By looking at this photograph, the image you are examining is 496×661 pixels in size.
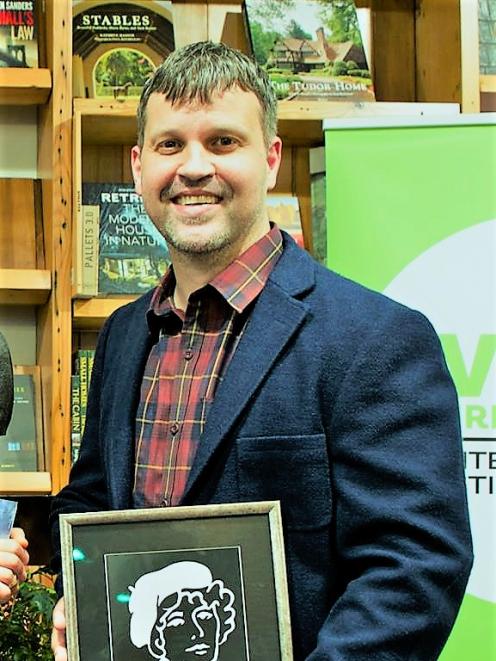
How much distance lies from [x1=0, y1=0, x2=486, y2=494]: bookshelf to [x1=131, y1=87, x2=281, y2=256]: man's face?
4.32ft

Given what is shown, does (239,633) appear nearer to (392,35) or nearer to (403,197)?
(403,197)

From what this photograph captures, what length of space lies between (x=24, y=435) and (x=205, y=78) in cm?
165

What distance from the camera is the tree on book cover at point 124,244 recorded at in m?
3.14

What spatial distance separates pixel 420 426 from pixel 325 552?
22cm

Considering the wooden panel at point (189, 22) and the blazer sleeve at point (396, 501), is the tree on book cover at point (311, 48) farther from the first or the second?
the blazer sleeve at point (396, 501)

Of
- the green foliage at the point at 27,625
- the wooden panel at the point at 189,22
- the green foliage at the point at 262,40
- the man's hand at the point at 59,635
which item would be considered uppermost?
the wooden panel at the point at 189,22

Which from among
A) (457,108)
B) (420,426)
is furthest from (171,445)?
(457,108)

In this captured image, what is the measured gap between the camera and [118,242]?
317cm

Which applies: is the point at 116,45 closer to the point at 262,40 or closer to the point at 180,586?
the point at 262,40

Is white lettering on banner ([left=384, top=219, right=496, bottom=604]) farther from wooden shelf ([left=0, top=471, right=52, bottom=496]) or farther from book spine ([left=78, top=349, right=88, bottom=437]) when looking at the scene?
wooden shelf ([left=0, top=471, right=52, bottom=496])

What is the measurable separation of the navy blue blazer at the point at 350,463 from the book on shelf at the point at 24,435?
1589mm

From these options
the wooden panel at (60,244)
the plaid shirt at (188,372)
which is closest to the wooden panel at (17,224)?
the wooden panel at (60,244)

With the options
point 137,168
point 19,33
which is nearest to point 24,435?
point 19,33

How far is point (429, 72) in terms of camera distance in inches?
133
